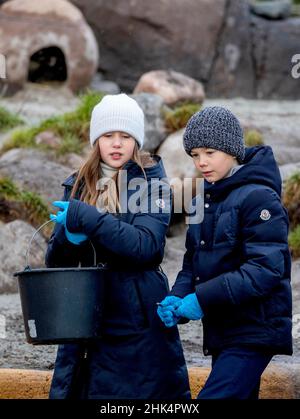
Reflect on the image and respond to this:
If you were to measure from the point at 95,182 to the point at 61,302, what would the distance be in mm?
567

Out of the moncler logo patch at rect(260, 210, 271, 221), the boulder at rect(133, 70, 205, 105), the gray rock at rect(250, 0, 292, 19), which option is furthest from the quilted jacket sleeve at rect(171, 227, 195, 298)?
the gray rock at rect(250, 0, 292, 19)

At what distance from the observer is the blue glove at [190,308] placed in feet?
12.6

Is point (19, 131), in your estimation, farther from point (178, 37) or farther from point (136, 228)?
point (136, 228)

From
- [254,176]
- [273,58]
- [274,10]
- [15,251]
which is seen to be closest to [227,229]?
[254,176]

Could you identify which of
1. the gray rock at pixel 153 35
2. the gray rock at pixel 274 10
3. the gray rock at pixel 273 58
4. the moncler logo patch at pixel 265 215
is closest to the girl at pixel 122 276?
the moncler logo patch at pixel 265 215

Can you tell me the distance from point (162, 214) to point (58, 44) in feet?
26.8

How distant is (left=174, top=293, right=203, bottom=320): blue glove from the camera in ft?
12.6

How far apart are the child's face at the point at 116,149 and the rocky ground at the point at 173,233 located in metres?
1.65

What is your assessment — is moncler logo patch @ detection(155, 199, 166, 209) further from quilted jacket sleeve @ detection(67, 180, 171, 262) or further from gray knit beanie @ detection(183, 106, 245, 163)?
gray knit beanie @ detection(183, 106, 245, 163)

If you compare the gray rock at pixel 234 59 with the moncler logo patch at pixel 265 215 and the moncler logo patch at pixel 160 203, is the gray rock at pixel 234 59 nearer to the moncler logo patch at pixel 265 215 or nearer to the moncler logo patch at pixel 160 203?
the moncler logo patch at pixel 160 203

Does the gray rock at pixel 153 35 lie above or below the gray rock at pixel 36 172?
above

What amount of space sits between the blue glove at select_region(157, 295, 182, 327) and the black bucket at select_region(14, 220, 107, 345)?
262 millimetres
